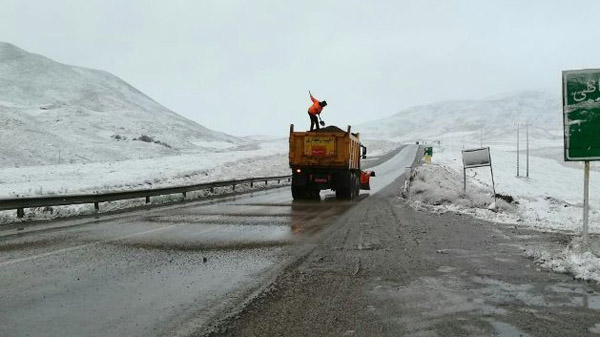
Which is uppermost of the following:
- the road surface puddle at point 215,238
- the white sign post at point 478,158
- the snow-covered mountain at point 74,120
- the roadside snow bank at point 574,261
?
the snow-covered mountain at point 74,120

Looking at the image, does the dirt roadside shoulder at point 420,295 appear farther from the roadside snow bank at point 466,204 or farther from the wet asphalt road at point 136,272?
the roadside snow bank at point 466,204

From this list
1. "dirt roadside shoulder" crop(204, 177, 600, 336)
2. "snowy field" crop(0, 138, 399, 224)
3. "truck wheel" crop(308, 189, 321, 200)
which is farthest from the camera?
"truck wheel" crop(308, 189, 321, 200)

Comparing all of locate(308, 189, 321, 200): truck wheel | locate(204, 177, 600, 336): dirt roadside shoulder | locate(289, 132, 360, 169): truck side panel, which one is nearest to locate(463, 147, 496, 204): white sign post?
locate(289, 132, 360, 169): truck side panel

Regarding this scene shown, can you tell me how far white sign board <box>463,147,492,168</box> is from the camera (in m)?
16.4

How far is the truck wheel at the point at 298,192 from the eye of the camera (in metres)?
20.8

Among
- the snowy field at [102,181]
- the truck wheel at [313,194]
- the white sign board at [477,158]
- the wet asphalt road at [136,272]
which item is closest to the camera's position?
the wet asphalt road at [136,272]

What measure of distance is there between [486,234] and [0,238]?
9.92m

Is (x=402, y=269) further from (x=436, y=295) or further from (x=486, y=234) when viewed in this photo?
(x=486, y=234)

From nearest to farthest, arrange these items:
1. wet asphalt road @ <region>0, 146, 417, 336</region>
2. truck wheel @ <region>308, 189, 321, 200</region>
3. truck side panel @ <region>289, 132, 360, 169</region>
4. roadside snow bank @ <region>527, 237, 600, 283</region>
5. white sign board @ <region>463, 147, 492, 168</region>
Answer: wet asphalt road @ <region>0, 146, 417, 336</region>, roadside snow bank @ <region>527, 237, 600, 283</region>, white sign board @ <region>463, 147, 492, 168</region>, truck side panel @ <region>289, 132, 360, 169</region>, truck wheel @ <region>308, 189, 321, 200</region>

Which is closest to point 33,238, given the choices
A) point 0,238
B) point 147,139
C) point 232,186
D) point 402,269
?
point 0,238

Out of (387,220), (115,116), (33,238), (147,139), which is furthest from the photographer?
(115,116)

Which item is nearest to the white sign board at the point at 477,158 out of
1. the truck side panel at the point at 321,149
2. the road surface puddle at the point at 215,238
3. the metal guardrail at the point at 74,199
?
the truck side panel at the point at 321,149

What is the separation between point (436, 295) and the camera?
213 inches

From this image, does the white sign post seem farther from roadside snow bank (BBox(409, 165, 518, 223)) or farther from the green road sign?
the green road sign
